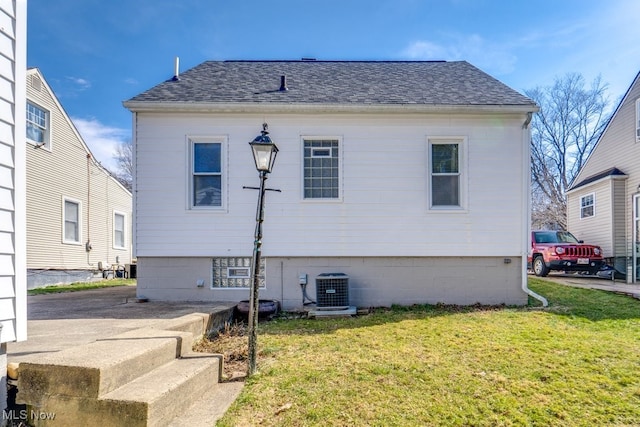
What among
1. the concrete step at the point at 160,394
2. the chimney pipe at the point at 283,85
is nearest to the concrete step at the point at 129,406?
the concrete step at the point at 160,394

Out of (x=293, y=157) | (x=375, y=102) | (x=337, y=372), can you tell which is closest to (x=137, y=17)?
(x=293, y=157)

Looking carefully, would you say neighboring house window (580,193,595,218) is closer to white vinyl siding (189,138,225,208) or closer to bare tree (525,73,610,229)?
bare tree (525,73,610,229)

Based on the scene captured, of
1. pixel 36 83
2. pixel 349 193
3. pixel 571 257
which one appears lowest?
pixel 571 257

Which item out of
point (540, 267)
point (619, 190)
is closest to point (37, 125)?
point (540, 267)

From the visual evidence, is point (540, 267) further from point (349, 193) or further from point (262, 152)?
point (262, 152)

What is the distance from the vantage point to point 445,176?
6.89 metres

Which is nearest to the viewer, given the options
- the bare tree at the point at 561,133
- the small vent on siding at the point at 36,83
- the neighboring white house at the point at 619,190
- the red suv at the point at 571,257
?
the small vent on siding at the point at 36,83

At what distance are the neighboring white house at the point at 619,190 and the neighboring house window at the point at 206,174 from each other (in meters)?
11.9

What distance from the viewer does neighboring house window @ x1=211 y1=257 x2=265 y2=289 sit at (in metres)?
6.73

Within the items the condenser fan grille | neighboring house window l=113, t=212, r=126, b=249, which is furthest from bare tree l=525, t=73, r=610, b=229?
neighboring house window l=113, t=212, r=126, b=249

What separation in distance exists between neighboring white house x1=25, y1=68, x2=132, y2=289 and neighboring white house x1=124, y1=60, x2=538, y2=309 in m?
6.14

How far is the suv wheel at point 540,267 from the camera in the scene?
37.7 ft

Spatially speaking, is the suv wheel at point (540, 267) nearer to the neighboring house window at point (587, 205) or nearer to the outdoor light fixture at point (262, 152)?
the neighboring house window at point (587, 205)

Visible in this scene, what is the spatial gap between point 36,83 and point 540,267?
17454 millimetres
